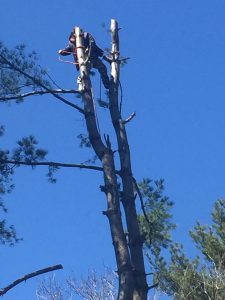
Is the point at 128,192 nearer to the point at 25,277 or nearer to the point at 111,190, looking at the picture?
the point at 111,190

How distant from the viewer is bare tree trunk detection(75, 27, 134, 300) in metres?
6.24

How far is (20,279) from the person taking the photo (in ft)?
18.1

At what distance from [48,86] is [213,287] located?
636 cm

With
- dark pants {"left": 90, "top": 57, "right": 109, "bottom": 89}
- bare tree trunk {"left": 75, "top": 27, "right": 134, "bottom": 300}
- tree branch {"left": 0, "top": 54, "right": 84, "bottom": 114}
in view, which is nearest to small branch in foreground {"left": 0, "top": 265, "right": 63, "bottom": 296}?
bare tree trunk {"left": 75, "top": 27, "right": 134, "bottom": 300}

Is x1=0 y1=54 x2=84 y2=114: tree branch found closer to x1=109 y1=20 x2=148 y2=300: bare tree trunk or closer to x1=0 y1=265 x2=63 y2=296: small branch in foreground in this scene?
x1=109 y1=20 x2=148 y2=300: bare tree trunk

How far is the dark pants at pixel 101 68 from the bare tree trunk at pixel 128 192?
0.27ft

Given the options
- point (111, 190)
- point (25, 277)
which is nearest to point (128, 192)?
point (111, 190)

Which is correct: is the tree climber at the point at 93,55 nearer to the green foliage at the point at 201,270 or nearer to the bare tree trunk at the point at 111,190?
the bare tree trunk at the point at 111,190

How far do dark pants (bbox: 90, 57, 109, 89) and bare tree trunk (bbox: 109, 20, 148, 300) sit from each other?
0.08m

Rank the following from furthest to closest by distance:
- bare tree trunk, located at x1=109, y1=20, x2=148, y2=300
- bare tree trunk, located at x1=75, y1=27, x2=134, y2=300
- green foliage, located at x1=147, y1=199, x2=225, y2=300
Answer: green foliage, located at x1=147, y1=199, x2=225, y2=300
bare tree trunk, located at x1=109, y1=20, x2=148, y2=300
bare tree trunk, located at x1=75, y1=27, x2=134, y2=300

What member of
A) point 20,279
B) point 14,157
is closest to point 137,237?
point 20,279

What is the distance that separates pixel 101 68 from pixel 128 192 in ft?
6.49

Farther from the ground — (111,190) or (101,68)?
(101,68)

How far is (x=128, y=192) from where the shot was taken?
6.91 metres
